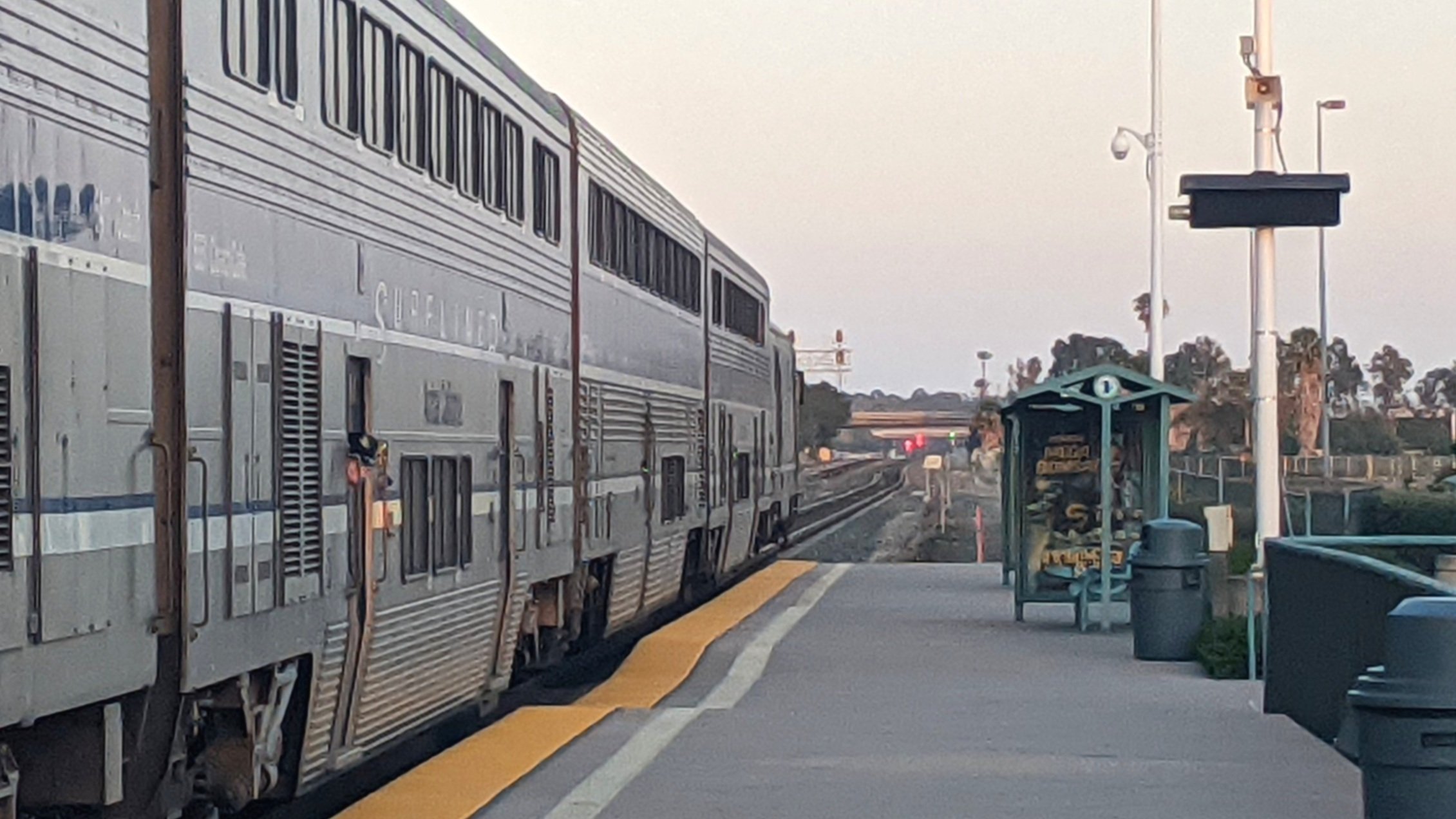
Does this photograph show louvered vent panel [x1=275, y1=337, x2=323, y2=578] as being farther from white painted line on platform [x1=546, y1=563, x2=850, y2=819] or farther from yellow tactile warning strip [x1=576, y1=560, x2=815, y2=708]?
yellow tactile warning strip [x1=576, y1=560, x2=815, y2=708]

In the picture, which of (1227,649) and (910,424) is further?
(910,424)

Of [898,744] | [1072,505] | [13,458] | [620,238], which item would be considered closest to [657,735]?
[898,744]

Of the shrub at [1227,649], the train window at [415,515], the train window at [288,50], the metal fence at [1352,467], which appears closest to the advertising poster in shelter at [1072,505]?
the shrub at [1227,649]

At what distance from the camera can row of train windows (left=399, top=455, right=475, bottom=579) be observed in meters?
11.5

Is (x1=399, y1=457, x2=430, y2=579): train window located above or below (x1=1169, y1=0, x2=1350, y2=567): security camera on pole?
below

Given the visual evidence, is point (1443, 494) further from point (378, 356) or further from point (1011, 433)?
point (378, 356)

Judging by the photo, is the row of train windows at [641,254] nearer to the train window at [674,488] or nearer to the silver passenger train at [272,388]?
the silver passenger train at [272,388]

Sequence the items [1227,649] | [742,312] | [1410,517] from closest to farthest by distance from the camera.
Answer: [1227,649] → [1410,517] → [742,312]

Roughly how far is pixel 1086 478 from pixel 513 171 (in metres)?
8.25

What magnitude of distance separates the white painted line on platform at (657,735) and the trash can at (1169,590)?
2.81 metres

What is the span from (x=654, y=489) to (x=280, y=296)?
37.2 feet

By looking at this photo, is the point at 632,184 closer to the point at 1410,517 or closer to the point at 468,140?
the point at 468,140

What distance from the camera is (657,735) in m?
13.1

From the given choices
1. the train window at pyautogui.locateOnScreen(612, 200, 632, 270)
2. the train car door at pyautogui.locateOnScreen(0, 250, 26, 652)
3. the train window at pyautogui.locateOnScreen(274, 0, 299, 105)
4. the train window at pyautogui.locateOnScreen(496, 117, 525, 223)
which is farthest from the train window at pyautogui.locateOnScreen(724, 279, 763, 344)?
the train car door at pyautogui.locateOnScreen(0, 250, 26, 652)
